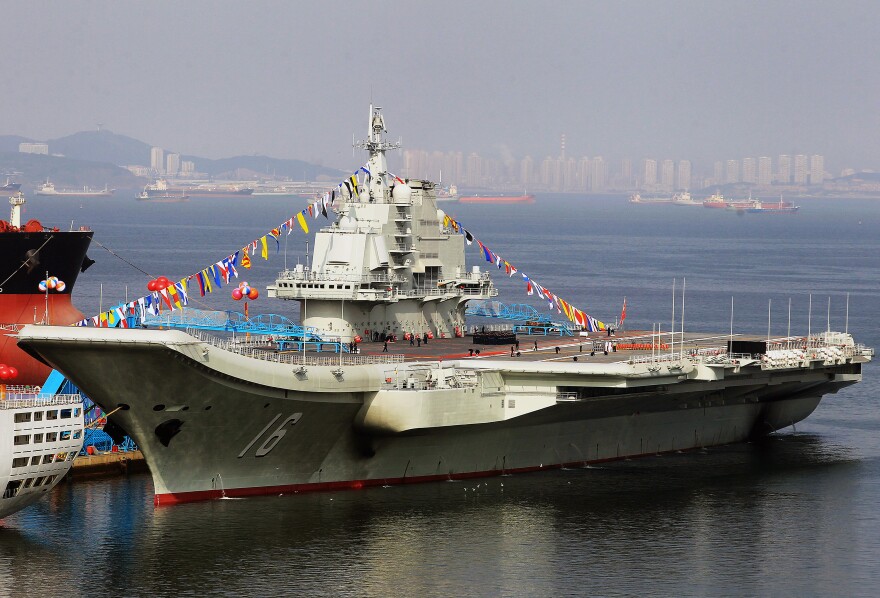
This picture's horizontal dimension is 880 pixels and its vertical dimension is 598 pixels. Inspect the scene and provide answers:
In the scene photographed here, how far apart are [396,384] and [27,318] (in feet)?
63.1

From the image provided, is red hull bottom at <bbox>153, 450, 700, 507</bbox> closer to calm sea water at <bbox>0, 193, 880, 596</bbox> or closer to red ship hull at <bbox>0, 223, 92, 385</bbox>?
calm sea water at <bbox>0, 193, 880, 596</bbox>

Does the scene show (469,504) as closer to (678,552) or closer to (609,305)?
(678,552)

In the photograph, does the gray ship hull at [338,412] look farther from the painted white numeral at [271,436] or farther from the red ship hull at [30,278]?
the red ship hull at [30,278]

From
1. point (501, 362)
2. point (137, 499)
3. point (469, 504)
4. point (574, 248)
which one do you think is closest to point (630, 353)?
point (501, 362)

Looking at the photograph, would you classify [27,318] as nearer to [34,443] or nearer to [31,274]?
[31,274]

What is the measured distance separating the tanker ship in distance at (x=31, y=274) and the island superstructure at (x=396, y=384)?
36.3ft

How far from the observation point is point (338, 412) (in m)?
40.7

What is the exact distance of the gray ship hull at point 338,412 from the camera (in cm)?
3722

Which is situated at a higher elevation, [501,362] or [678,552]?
[501,362]

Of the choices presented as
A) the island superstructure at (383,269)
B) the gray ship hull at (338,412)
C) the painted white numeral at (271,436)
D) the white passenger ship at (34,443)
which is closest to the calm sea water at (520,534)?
the gray ship hull at (338,412)

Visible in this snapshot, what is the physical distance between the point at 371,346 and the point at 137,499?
9614 millimetres

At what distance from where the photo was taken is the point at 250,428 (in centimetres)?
3959

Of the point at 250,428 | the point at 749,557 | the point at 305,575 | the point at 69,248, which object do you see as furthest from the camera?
the point at 69,248

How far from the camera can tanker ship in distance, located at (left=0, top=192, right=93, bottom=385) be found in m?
54.9
